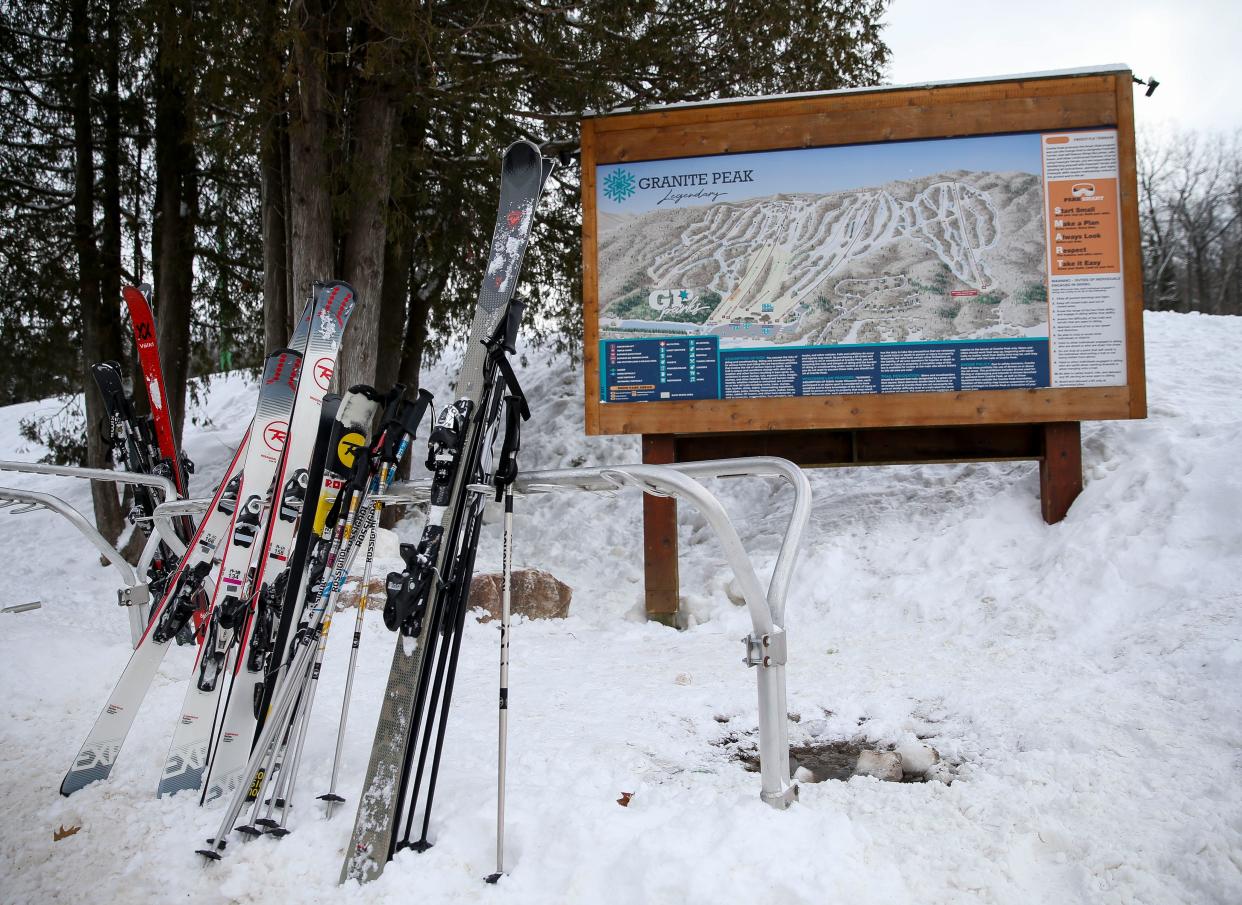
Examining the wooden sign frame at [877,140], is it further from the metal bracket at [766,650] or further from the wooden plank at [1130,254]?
the metal bracket at [766,650]

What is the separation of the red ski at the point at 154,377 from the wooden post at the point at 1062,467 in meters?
5.97

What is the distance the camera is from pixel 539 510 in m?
10.1

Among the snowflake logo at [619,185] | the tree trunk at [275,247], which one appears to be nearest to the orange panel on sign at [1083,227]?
the snowflake logo at [619,185]

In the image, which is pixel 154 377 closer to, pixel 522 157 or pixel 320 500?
pixel 320 500

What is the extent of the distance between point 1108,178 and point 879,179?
1551mm

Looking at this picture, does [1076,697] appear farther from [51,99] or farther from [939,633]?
[51,99]

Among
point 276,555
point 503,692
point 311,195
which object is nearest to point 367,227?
point 311,195

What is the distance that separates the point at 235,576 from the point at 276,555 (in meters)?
0.27

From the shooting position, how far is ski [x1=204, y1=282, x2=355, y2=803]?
365 centimetres

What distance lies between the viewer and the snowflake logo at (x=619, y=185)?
6.86 meters

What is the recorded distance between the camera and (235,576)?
13.1ft

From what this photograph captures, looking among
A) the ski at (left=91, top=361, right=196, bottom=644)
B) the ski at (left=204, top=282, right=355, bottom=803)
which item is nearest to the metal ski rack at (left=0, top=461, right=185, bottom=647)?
the ski at (left=91, top=361, right=196, bottom=644)

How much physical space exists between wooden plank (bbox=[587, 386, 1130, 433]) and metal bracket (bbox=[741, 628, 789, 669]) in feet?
12.2

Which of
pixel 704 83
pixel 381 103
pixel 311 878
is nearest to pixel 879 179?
pixel 704 83
